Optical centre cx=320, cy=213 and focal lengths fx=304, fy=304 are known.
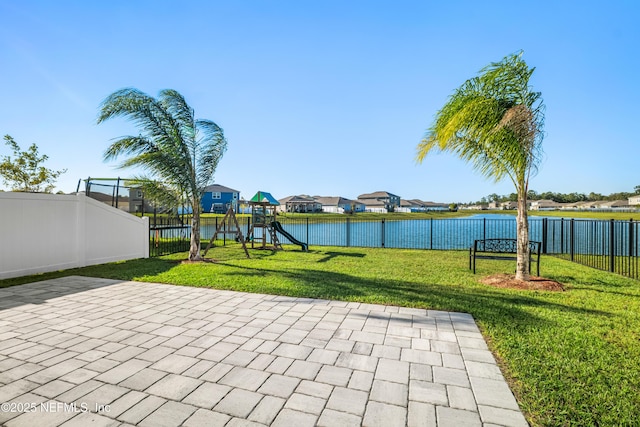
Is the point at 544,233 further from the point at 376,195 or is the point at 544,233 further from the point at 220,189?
the point at 376,195

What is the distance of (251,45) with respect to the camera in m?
8.98

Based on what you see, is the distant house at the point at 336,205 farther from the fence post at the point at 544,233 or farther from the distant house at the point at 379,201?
the fence post at the point at 544,233

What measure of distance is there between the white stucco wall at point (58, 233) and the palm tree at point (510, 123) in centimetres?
880

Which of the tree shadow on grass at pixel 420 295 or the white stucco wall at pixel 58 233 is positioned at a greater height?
the white stucco wall at pixel 58 233

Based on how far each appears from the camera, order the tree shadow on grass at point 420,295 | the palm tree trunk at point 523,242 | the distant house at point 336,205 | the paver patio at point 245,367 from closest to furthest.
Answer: the paver patio at point 245,367
the tree shadow on grass at point 420,295
the palm tree trunk at point 523,242
the distant house at point 336,205

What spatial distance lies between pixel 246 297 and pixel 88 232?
5718 mm

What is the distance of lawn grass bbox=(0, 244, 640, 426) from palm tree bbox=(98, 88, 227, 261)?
2392 mm

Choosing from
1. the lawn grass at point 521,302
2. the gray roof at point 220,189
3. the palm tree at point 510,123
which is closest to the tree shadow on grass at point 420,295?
the lawn grass at point 521,302

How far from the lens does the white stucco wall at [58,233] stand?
6.46 metres

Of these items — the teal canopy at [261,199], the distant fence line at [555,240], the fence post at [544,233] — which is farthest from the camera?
the teal canopy at [261,199]

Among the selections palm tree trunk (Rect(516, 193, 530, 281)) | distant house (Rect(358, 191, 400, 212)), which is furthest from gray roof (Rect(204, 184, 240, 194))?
palm tree trunk (Rect(516, 193, 530, 281))

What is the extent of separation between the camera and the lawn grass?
86.8 inches

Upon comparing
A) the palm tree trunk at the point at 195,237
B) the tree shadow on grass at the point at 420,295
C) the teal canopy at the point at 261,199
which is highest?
the teal canopy at the point at 261,199

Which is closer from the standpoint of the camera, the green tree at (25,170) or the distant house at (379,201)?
the green tree at (25,170)
